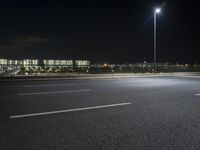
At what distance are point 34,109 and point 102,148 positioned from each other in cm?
392

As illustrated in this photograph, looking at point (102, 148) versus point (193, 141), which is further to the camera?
point (193, 141)

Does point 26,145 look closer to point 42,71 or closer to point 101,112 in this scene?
point 101,112

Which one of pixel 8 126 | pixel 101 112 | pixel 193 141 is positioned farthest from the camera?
pixel 101 112

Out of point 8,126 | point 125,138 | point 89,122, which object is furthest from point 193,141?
point 8,126

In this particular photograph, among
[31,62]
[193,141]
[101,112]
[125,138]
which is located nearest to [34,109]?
[101,112]

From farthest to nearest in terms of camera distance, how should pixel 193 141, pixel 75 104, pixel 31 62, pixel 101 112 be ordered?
pixel 31 62, pixel 75 104, pixel 101 112, pixel 193 141

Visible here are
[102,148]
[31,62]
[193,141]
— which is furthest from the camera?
[31,62]

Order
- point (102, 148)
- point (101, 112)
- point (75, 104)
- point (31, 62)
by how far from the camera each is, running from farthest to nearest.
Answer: point (31, 62), point (75, 104), point (101, 112), point (102, 148)

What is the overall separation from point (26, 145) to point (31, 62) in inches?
1075

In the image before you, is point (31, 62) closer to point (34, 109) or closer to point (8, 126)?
point (34, 109)

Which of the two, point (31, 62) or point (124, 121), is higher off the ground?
point (31, 62)

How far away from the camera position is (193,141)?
434 centimetres

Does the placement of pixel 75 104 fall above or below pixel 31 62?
below

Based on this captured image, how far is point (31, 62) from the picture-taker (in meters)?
30.0
